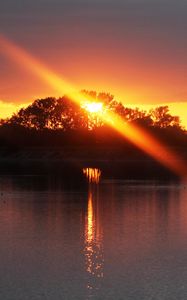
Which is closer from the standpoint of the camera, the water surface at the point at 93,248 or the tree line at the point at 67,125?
the water surface at the point at 93,248

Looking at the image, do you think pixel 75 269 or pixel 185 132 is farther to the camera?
pixel 185 132

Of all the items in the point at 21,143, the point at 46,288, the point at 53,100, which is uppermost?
the point at 53,100

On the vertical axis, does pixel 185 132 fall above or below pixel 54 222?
above

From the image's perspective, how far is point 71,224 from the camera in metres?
35.5

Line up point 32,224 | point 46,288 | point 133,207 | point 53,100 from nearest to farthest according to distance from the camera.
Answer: point 46,288
point 32,224
point 133,207
point 53,100

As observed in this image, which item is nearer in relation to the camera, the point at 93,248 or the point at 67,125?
the point at 93,248

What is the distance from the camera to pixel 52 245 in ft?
Answer: 94.5

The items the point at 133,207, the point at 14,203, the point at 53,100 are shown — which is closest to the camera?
the point at 133,207

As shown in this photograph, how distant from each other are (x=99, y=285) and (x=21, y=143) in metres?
149

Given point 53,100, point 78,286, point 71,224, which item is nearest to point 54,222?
point 71,224

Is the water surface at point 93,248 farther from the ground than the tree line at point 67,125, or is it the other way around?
the tree line at point 67,125

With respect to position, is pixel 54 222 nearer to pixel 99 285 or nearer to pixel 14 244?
pixel 14 244

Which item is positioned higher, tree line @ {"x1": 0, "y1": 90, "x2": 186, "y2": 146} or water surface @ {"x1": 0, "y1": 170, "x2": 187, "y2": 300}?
tree line @ {"x1": 0, "y1": 90, "x2": 186, "y2": 146}

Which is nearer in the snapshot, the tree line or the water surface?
the water surface
